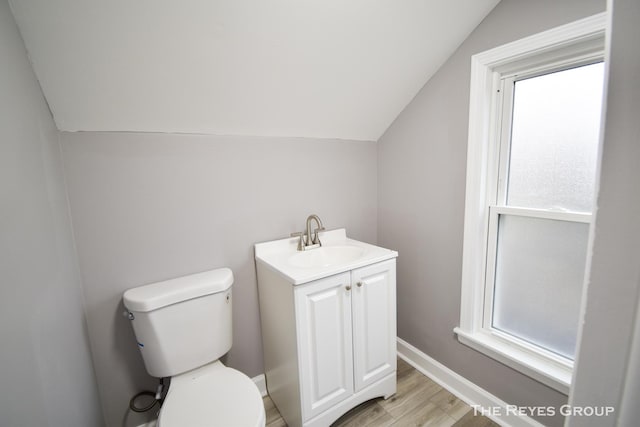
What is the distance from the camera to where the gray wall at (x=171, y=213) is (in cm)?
122

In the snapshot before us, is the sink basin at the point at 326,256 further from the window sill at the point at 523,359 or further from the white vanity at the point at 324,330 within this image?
the window sill at the point at 523,359

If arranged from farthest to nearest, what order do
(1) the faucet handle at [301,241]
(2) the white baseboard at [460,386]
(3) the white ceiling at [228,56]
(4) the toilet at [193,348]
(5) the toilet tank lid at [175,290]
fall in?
(1) the faucet handle at [301,241]
(2) the white baseboard at [460,386]
(5) the toilet tank lid at [175,290]
(4) the toilet at [193,348]
(3) the white ceiling at [228,56]

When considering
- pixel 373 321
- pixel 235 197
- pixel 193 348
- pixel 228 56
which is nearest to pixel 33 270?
pixel 193 348

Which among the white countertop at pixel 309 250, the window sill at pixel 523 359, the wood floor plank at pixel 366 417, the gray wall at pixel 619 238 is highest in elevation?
the gray wall at pixel 619 238

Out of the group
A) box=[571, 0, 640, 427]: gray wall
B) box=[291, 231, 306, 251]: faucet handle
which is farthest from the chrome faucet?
box=[571, 0, 640, 427]: gray wall

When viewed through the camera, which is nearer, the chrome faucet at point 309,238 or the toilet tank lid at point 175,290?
the toilet tank lid at point 175,290

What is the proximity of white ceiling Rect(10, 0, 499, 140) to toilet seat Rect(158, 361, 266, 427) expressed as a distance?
1170mm

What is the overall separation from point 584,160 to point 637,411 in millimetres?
1245

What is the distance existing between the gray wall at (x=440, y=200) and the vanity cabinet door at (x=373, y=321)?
35cm

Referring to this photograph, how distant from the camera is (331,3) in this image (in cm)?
109

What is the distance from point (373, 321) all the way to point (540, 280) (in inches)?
33.1

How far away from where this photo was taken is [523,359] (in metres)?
1.33

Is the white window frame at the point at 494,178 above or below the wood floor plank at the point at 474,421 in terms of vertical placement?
above

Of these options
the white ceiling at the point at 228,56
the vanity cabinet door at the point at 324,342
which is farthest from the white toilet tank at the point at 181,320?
the white ceiling at the point at 228,56
